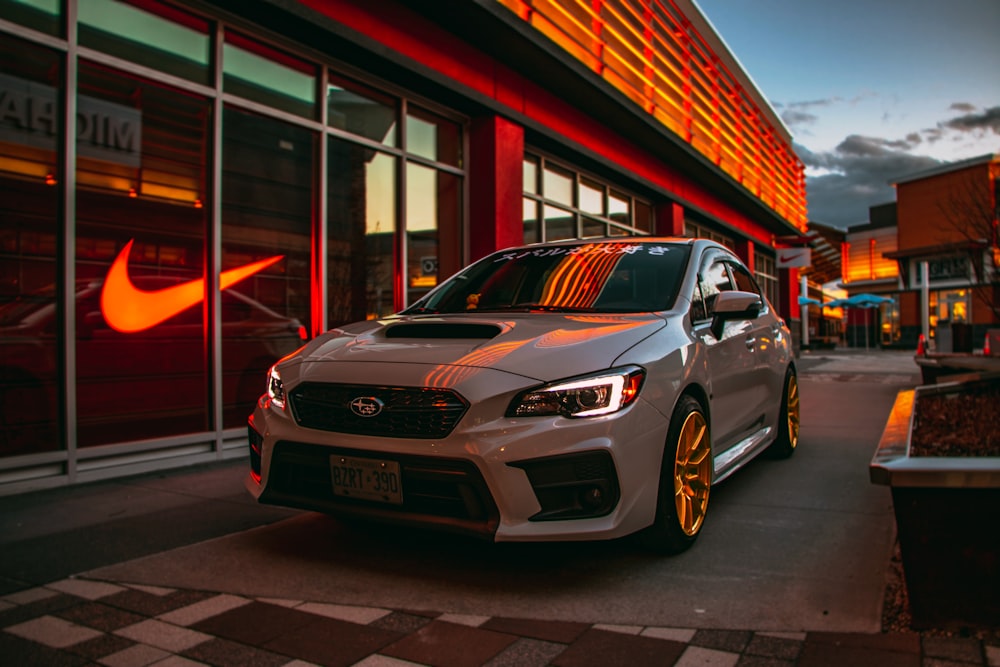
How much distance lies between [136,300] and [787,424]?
5361mm

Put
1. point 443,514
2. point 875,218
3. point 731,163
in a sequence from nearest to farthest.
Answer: point 443,514 < point 731,163 < point 875,218

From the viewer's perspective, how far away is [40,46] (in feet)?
16.9

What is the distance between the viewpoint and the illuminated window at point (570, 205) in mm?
10952

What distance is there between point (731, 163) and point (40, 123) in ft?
55.3

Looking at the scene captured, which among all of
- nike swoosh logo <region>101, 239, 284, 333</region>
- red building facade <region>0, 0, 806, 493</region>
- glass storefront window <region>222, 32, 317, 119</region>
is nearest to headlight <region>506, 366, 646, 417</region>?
red building facade <region>0, 0, 806, 493</region>

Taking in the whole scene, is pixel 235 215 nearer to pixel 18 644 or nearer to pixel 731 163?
pixel 18 644

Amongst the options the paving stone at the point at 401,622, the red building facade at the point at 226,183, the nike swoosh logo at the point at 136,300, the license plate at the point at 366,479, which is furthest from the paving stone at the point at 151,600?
the nike swoosh logo at the point at 136,300

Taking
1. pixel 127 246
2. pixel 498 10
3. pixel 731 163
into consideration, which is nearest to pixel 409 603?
pixel 127 246

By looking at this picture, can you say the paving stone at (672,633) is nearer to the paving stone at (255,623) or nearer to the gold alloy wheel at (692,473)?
the gold alloy wheel at (692,473)

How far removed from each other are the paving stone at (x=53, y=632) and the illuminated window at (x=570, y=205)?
831 centimetres

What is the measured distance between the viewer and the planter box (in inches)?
94.7

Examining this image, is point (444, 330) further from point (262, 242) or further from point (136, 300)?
point (262, 242)

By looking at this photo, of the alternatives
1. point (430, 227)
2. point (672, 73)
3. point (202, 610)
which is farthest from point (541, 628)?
point (672, 73)

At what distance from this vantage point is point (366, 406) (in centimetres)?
305
